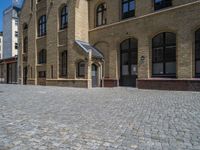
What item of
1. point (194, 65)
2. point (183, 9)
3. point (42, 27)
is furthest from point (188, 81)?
point (42, 27)

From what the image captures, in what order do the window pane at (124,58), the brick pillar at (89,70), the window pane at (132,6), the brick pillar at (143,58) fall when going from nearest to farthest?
the brick pillar at (143,58), the window pane at (132,6), the brick pillar at (89,70), the window pane at (124,58)

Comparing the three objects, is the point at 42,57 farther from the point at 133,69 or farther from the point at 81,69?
the point at 133,69

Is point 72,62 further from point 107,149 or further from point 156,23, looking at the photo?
point 107,149

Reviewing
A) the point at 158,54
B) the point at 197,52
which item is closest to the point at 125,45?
the point at 158,54

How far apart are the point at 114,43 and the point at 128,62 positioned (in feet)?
7.95

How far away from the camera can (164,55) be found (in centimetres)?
1697

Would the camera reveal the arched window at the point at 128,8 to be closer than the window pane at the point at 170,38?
No

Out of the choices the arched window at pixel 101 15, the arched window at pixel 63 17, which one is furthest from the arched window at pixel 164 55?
the arched window at pixel 63 17

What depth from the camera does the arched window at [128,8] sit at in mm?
19516

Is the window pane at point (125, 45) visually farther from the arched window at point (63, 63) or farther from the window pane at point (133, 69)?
the arched window at point (63, 63)

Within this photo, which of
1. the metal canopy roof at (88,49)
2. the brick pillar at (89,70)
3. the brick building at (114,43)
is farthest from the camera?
the metal canopy roof at (88,49)

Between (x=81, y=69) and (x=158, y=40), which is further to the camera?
(x=81, y=69)

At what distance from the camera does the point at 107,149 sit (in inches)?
160

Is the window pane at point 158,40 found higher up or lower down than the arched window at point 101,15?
lower down
